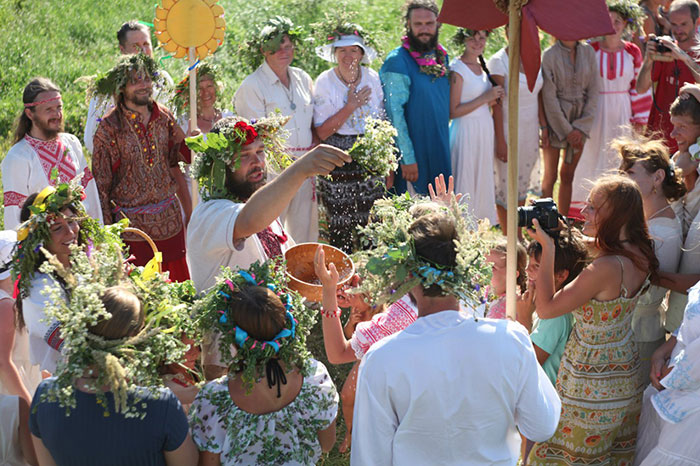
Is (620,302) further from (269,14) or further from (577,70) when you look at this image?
(269,14)

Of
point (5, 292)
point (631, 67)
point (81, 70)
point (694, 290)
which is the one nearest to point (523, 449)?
point (694, 290)

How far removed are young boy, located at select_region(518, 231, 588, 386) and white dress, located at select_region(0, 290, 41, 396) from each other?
2480 millimetres

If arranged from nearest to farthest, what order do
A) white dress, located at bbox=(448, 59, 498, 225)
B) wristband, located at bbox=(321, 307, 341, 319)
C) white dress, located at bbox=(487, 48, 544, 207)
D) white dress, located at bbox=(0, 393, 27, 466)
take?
1. white dress, located at bbox=(0, 393, 27, 466)
2. wristband, located at bbox=(321, 307, 341, 319)
3. white dress, located at bbox=(448, 59, 498, 225)
4. white dress, located at bbox=(487, 48, 544, 207)

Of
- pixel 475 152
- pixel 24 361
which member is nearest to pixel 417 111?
pixel 475 152

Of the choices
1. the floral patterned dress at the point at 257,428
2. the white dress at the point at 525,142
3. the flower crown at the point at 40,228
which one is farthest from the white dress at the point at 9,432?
the white dress at the point at 525,142

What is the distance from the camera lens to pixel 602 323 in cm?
357

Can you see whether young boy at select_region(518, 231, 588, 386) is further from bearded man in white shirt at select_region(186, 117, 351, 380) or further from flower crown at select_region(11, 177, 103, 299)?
flower crown at select_region(11, 177, 103, 299)

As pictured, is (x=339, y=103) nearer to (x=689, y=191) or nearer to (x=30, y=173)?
(x=30, y=173)

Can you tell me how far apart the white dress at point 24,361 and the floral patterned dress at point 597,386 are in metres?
2.53

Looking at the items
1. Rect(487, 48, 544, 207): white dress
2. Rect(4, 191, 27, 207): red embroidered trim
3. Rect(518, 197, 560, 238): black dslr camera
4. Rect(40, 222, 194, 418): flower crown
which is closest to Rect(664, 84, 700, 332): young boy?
Rect(518, 197, 560, 238): black dslr camera

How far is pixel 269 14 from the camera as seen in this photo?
12391 mm

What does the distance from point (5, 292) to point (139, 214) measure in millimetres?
1964

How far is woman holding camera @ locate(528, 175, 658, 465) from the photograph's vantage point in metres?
3.52

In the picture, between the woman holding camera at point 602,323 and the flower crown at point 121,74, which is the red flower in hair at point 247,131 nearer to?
the woman holding camera at point 602,323
